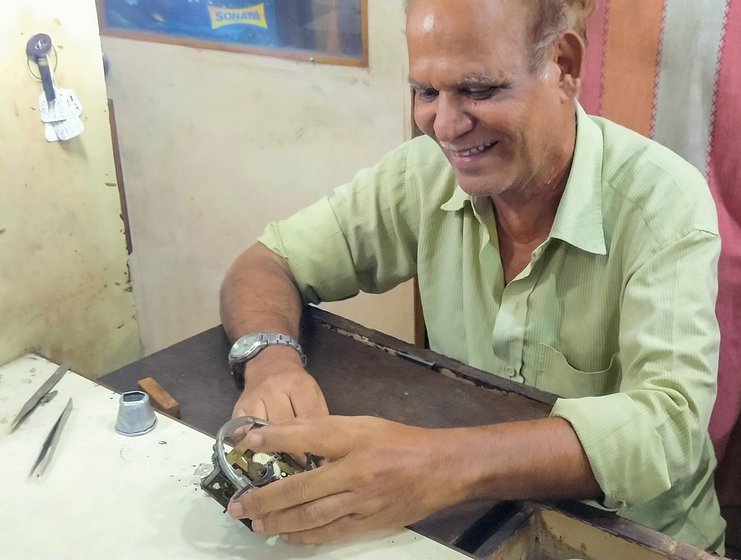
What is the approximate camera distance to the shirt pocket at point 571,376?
1196mm

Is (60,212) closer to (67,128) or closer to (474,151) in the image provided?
(67,128)

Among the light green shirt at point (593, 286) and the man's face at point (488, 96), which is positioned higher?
the man's face at point (488, 96)

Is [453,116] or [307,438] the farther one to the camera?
[453,116]

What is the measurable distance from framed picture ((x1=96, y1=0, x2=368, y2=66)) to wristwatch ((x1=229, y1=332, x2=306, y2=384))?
100cm

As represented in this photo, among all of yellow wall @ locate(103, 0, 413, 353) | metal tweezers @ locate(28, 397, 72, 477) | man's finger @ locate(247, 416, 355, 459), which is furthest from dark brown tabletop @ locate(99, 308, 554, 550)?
yellow wall @ locate(103, 0, 413, 353)

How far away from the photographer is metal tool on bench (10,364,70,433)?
3.32 ft

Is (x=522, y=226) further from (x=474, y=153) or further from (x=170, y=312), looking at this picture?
(x=170, y=312)

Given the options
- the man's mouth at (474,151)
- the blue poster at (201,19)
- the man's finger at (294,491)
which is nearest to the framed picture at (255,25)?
the blue poster at (201,19)

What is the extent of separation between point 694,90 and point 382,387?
0.80 m

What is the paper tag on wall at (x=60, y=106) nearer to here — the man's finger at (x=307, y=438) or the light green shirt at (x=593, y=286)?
the light green shirt at (x=593, y=286)

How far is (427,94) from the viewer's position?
1.17m

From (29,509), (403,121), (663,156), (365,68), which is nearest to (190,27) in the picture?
(365,68)

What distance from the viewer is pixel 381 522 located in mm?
827

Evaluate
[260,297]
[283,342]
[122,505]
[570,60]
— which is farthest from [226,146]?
[122,505]
